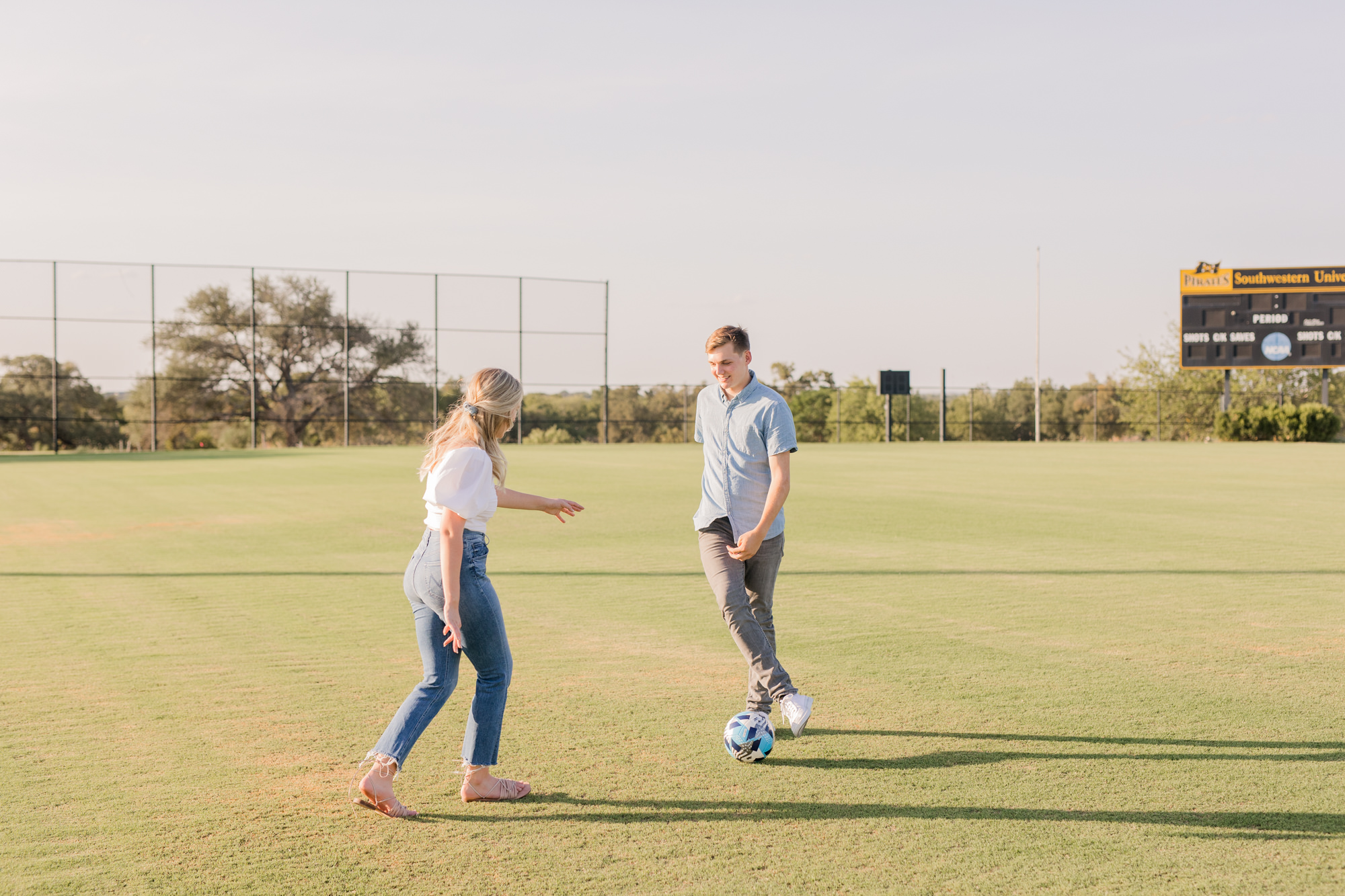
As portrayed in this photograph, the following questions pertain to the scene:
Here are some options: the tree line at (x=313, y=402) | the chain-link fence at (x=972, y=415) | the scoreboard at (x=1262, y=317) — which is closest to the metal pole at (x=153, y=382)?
the tree line at (x=313, y=402)

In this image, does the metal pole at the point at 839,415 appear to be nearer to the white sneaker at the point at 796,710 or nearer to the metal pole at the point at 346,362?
the metal pole at the point at 346,362

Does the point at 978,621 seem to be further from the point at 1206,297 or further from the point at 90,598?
the point at 1206,297

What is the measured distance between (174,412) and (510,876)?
42909 mm

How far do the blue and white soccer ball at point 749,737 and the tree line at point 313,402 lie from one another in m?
39.6

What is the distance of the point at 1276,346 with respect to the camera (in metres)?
44.3

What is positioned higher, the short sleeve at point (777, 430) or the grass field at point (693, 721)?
the short sleeve at point (777, 430)

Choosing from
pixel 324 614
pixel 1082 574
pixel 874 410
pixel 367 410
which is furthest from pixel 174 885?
pixel 874 410

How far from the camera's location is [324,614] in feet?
26.7

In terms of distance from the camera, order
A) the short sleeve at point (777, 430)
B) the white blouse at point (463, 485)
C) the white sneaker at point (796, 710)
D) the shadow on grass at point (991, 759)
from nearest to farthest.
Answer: the white blouse at point (463, 485) < the shadow on grass at point (991, 759) < the short sleeve at point (777, 430) < the white sneaker at point (796, 710)

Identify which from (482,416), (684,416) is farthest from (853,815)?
(684,416)

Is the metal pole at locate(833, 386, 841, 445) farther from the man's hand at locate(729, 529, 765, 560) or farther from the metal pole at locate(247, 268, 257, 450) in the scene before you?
the man's hand at locate(729, 529, 765, 560)

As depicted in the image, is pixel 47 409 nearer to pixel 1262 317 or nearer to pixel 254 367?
pixel 254 367

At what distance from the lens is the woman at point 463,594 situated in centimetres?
383

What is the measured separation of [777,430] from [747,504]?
37 centimetres
